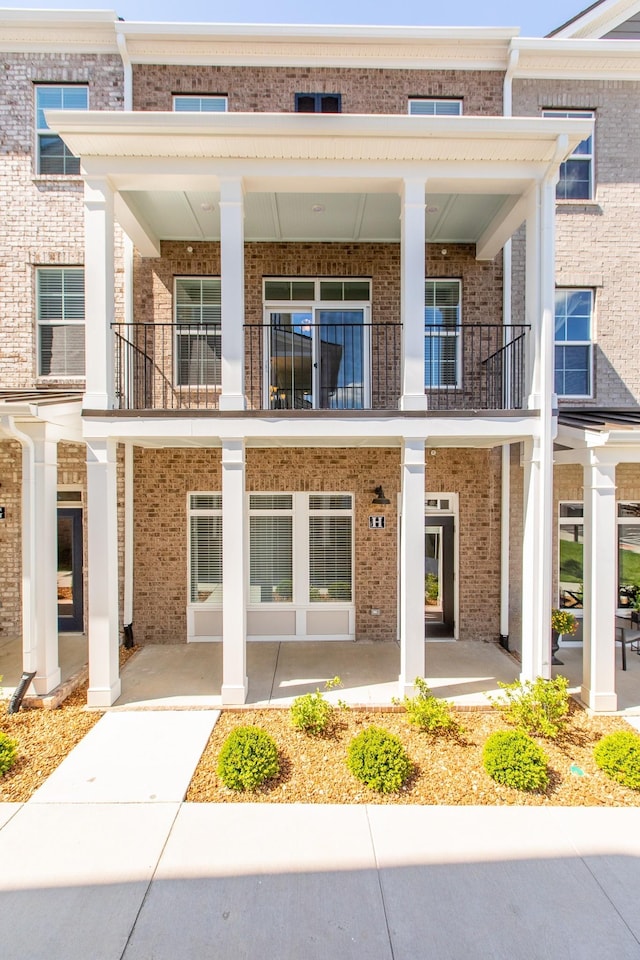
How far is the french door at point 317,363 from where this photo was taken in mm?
7719

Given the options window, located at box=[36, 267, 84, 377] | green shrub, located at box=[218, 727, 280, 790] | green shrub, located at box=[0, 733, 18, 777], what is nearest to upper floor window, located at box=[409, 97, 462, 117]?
window, located at box=[36, 267, 84, 377]

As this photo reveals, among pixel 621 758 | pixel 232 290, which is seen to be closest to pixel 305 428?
pixel 232 290

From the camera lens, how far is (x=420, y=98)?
25.1 ft

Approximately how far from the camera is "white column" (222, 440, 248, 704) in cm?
573

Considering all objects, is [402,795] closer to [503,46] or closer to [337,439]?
[337,439]

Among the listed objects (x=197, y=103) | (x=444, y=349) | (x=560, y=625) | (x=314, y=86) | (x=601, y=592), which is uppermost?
(x=314, y=86)

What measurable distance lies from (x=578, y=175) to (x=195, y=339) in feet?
22.7

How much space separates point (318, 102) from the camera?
7.57 meters

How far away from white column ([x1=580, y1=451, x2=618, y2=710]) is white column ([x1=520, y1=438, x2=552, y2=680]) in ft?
1.51

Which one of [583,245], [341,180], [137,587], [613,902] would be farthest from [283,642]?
[583,245]

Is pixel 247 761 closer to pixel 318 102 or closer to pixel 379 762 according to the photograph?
pixel 379 762

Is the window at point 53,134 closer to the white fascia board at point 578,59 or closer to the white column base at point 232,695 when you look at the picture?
the white fascia board at point 578,59

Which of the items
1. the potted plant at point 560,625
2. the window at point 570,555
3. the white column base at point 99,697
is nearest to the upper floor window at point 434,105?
the window at point 570,555

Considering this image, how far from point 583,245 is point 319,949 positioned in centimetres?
941
